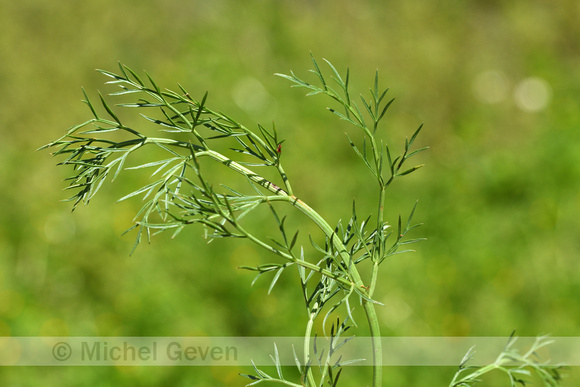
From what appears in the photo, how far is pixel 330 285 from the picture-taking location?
0.42 metres

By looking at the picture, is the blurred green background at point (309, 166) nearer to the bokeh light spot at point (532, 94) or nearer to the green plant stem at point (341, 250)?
the bokeh light spot at point (532, 94)

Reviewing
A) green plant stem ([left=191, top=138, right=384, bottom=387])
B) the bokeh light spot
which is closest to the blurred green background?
the bokeh light spot

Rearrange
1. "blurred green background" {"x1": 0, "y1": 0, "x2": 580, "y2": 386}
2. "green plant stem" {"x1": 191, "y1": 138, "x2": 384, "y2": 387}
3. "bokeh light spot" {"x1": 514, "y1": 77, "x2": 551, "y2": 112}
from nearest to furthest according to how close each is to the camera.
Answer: "green plant stem" {"x1": 191, "y1": 138, "x2": 384, "y2": 387} → "blurred green background" {"x1": 0, "y1": 0, "x2": 580, "y2": 386} → "bokeh light spot" {"x1": 514, "y1": 77, "x2": 551, "y2": 112}

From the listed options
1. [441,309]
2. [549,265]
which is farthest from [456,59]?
[441,309]

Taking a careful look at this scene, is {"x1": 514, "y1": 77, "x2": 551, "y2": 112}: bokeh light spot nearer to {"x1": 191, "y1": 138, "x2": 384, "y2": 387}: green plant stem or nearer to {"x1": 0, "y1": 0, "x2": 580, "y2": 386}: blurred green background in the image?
{"x1": 0, "y1": 0, "x2": 580, "y2": 386}: blurred green background

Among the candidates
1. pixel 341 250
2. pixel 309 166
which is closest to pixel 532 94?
pixel 309 166

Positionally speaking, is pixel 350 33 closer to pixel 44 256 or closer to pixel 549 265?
pixel 549 265

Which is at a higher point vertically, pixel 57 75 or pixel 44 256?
pixel 57 75

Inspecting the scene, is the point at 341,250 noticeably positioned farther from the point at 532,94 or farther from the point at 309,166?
the point at 532,94

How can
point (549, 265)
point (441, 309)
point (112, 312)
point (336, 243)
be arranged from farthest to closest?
1. point (549, 265)
2. point (441, 309)
3. point (112, 312)
4. point (336, 243)

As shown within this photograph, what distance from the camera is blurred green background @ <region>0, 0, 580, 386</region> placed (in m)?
1.94

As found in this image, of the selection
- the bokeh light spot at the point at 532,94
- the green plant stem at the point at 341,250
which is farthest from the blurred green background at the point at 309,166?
the green plant stem at the point at 341,250

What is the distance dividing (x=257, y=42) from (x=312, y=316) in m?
3.02

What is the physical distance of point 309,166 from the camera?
2541mm
